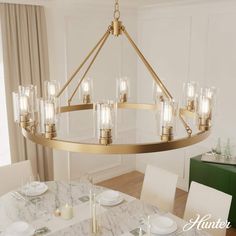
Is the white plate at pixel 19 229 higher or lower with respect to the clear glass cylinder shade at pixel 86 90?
lower

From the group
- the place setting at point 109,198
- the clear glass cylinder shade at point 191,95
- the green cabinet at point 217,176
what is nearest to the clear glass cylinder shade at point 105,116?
the clear glass cylinder shade at point 191,95

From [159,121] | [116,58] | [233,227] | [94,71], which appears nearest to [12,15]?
[94,71]

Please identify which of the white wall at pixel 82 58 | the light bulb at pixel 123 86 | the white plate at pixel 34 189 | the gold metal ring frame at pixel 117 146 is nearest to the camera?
the gold metal ring frame at pixel 117 146

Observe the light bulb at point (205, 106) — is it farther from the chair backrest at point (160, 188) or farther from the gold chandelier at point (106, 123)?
the chair backrest at point (160, 188)

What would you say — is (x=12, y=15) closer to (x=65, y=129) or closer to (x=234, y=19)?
(x=65, y=129)

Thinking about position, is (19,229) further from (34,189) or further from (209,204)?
(209,204)

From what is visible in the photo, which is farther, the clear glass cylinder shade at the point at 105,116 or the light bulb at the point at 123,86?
the light bulb at the point at 123,86

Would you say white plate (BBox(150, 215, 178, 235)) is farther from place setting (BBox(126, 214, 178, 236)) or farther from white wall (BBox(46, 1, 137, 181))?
white wall (BBox(46, 1, 137, 181))

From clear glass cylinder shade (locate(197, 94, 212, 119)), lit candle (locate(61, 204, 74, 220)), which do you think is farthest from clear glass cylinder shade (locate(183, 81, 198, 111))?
lit candle (locate(61, 204, 74, 220))

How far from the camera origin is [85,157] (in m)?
5.33

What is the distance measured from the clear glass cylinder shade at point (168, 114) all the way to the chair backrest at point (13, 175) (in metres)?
2.33

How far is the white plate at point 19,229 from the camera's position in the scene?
2533 millimetres

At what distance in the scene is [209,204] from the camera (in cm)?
297

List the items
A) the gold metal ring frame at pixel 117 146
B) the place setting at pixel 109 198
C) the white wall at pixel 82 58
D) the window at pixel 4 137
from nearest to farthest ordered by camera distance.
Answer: the gold metal ring frame at pixel 117 146
the place setting at pixel 109 198
the window at pixel 4 137
the white wall at pixel 82 58
